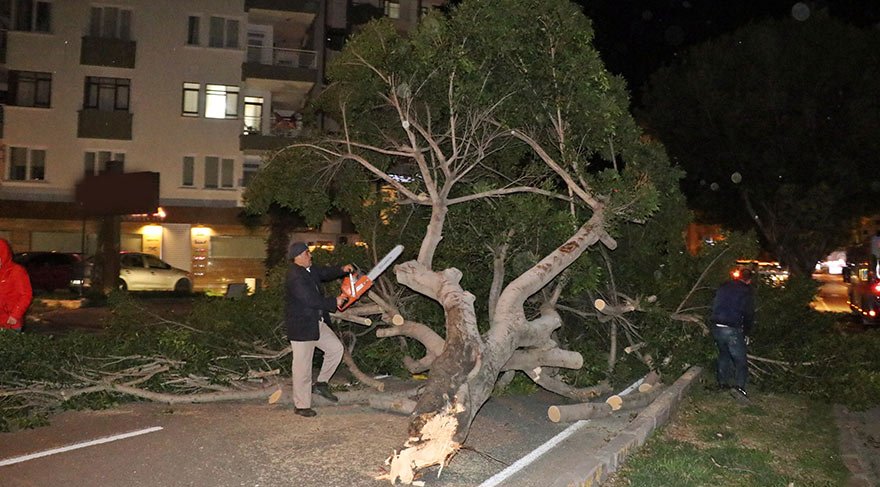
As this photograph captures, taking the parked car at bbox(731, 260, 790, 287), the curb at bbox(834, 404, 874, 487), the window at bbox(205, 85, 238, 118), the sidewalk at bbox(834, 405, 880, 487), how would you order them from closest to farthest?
the curb at bbox(834, 404, 874, 487) < the sidewalk at bbox(834, 405, 880, 487) < the parked car at bbox(731, 260, 790, 287) < the window at bbox(205, 85, 238, 118)

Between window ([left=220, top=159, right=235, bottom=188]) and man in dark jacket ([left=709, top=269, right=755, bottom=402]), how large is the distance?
2431cm

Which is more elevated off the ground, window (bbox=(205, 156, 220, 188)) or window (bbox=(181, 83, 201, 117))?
window (bbox=(181, 83, 201, 117))

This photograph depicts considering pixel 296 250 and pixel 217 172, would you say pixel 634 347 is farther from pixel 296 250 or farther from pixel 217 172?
pixel 217 172

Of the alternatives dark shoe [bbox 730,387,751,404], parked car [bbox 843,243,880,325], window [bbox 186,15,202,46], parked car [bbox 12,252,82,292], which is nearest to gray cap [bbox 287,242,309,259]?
dark shoe [bbox 730,387,751,404]

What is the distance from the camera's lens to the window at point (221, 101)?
30.7 meters

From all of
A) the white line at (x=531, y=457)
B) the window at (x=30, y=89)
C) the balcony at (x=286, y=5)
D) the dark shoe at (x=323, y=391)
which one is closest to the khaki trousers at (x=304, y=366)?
the dark shoe at (x=323, y=391)

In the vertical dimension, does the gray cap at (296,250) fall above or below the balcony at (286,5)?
below

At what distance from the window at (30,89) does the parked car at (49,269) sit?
718 cm

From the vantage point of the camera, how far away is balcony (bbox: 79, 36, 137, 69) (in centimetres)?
2931

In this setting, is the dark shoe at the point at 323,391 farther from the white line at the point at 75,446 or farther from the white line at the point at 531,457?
the white line at the point at 531,457

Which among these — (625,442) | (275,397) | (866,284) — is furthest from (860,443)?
(866,284)

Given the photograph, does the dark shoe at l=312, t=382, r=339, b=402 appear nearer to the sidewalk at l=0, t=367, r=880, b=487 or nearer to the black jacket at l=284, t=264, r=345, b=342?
the sidewalk at l=0, t=367, r=880, b=487

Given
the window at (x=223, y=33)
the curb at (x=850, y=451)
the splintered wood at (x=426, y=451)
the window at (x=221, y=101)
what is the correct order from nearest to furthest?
the splintered wood at (x=426, y=451) < the curb at (x=850, y=451) < the window at (x=221, y=101) < the window at (x=223, y=33)

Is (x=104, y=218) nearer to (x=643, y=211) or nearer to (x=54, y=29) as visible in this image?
(x=54, y=29)
